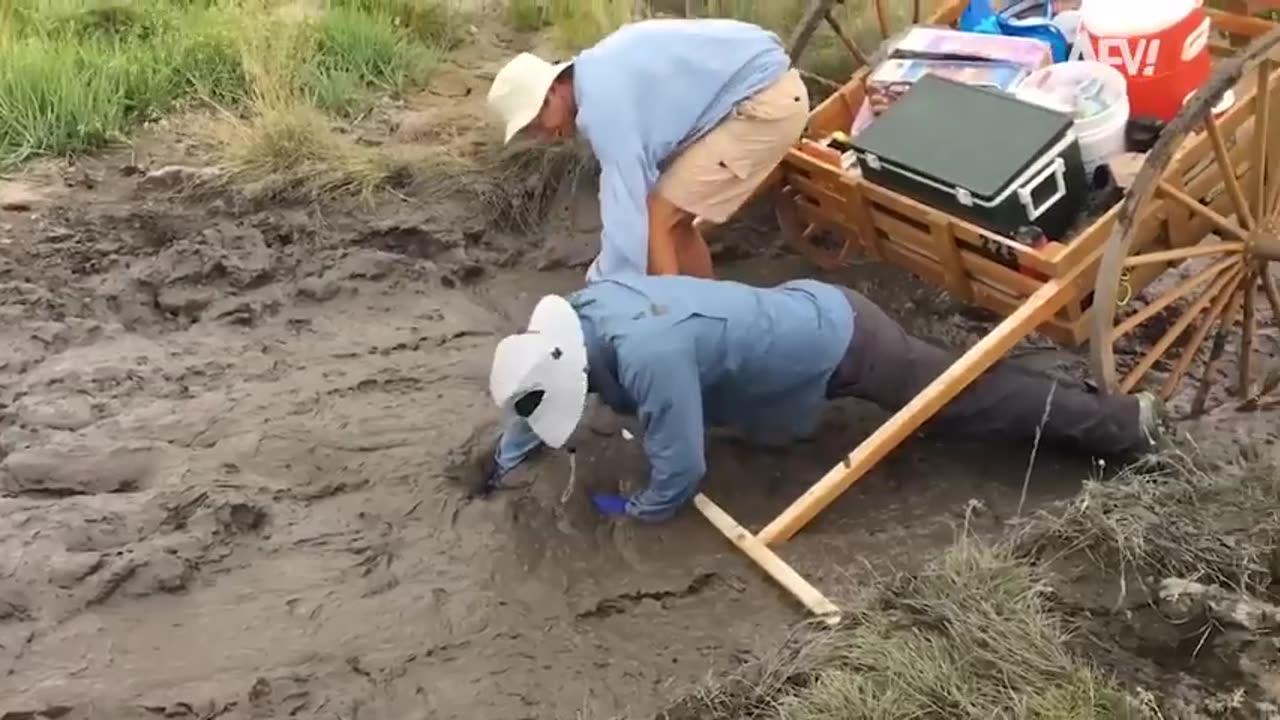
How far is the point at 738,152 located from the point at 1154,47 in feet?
4.29

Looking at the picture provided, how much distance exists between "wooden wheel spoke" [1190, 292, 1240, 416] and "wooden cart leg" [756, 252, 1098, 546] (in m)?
0.75

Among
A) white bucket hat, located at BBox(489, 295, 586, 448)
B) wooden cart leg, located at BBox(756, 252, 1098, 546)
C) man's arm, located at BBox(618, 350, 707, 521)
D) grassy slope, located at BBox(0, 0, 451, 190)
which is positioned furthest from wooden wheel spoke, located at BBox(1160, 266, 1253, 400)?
grassy slope, located at BBox(0, 0, 451, 190)

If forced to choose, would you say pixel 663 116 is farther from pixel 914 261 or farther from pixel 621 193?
pixel 914 261

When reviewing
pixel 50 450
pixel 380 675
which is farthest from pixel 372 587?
pixel 50 450

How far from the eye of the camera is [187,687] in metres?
3.73

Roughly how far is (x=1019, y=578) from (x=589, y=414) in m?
1.57

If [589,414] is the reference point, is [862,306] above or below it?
above

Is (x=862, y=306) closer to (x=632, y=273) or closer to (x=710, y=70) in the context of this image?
(x=632, y=273)

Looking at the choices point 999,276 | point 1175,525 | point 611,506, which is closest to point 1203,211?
point 999,276

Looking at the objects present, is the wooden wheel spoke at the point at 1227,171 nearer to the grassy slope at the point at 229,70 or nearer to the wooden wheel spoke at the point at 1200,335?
the wooden wheel spoke at the point at 1200,335

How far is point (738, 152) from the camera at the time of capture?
15.4ft

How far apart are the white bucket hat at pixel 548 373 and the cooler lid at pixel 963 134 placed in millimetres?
1186

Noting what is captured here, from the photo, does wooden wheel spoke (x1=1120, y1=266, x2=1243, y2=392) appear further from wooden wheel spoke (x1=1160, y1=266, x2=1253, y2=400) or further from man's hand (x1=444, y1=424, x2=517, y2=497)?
man's hand (x1=444, y1=424, x2=517, y2=497)

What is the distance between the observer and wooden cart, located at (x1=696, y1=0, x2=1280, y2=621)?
13.0ft
